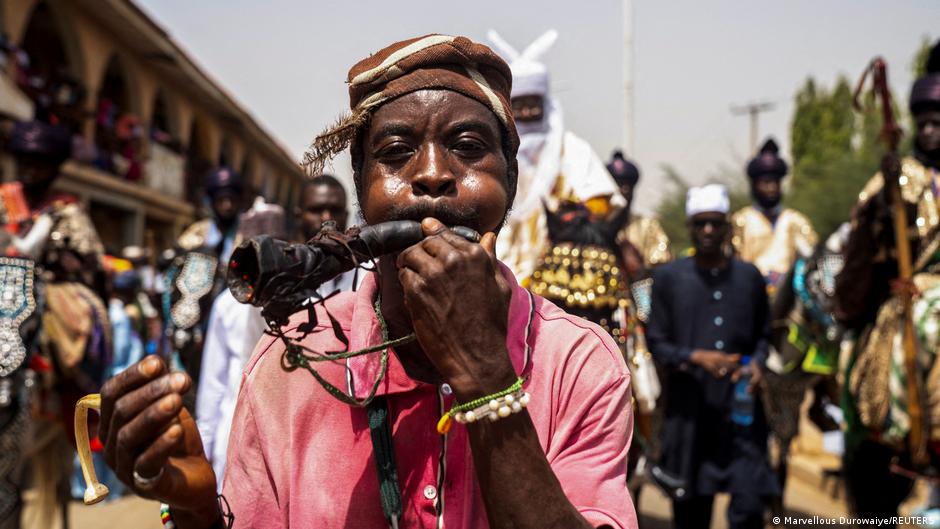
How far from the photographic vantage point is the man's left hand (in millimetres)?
1542

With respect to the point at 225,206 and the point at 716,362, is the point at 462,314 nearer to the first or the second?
the point at 716,362

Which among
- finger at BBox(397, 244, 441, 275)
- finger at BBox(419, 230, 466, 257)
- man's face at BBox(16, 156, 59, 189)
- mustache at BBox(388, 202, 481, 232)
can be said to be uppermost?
man's face at BBox(16, 156, 59, 189)

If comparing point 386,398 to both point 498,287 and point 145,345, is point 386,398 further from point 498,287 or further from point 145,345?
point 145,345

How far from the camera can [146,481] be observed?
1468mm

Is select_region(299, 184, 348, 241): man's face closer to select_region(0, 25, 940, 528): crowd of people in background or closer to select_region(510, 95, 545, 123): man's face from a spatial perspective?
select_region(0, 25, 940, 528): crowd of people in background

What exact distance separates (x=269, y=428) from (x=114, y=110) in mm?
21478

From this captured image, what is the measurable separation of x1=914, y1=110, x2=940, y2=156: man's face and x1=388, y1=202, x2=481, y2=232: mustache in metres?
3.96

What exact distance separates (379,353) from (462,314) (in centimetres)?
36

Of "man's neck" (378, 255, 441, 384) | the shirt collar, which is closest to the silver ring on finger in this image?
the shirt collar

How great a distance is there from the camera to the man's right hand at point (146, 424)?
4.67ft

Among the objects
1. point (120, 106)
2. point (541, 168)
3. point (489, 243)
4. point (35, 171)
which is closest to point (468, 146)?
point (489, 243)

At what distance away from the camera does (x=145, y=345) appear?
1084 centimetres

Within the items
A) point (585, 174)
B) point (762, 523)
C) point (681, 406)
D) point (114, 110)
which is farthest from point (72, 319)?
point (114, 110)

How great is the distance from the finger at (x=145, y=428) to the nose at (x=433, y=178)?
0.61m
